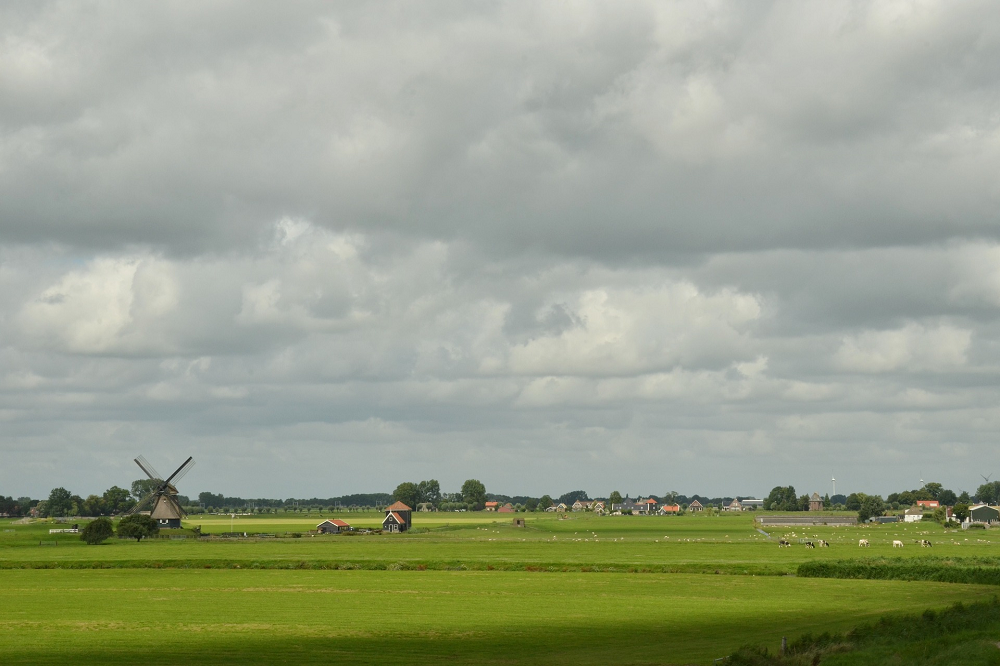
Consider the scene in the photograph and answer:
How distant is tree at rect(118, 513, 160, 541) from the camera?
5856 inches

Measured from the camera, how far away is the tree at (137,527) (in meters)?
149

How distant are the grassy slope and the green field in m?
0.11

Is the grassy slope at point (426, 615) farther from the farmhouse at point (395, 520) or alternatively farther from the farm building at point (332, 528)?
the farm building at point (332, 528)

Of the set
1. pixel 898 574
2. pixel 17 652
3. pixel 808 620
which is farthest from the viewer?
pixel 898 574

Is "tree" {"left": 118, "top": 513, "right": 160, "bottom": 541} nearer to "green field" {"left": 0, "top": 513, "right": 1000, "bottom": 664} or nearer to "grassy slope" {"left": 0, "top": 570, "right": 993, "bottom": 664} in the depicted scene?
"green field" {"left": 0, "top": 513, "right": 1000, "bottom": 664}

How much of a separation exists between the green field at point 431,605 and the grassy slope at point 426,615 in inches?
4.2

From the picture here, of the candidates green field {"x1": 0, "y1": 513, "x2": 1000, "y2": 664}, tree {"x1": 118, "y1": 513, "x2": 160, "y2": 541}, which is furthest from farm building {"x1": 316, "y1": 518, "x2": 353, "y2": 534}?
green field {"x1": 0, "y1": 513, "x2": 1000, "y2": 664}

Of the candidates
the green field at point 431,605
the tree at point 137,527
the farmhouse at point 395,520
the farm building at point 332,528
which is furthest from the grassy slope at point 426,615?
the farm building at point 332,528

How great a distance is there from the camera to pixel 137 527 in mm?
149500

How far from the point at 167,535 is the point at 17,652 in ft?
408

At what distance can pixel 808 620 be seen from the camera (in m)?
48.2

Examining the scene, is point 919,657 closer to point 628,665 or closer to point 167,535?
point 628,665

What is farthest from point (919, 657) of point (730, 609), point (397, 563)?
point (397, 563)

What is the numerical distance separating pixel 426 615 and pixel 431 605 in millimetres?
4779
